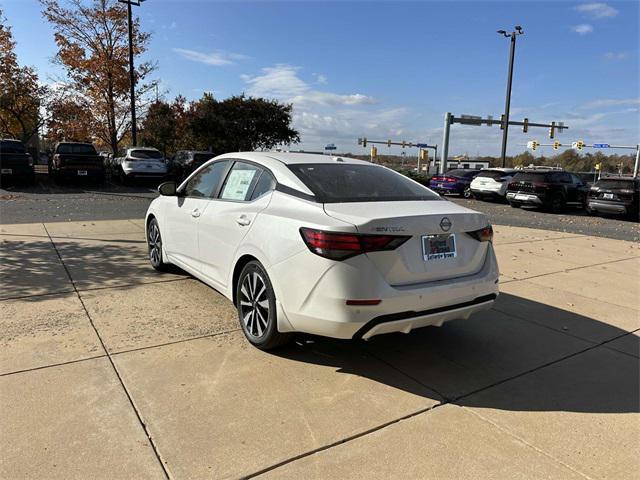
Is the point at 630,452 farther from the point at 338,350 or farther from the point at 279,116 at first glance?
the point at 279,116

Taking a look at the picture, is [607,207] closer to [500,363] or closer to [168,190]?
[500,363]

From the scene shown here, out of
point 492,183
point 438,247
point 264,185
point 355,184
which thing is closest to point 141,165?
point 492,183

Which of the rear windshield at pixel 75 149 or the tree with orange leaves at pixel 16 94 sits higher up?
the tree with orange leaves at pixel 16 94

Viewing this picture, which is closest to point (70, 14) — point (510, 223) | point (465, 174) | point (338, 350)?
point (465, 174)

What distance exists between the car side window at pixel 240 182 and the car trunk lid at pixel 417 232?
3.30 feet

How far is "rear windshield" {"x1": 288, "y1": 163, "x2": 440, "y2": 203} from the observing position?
375cm

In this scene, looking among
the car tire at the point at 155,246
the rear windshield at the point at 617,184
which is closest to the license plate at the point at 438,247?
the car tire at the point at 155,246

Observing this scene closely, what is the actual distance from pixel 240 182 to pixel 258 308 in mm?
1233

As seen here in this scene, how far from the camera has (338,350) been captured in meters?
3.99

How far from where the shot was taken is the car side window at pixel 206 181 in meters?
4.78

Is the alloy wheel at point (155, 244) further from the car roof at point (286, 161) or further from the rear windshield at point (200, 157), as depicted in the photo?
the rear windshield at point (200, 157)

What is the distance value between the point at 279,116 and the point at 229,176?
33.1 m

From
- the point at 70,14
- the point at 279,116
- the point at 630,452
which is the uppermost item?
the point at 70,14

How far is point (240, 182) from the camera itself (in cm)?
441
